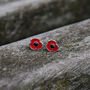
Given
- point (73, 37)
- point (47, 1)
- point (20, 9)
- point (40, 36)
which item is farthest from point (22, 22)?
point (73, 37)

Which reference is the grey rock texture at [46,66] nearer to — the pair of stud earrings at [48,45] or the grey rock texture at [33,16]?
the pair of stud earrings at [48,45]

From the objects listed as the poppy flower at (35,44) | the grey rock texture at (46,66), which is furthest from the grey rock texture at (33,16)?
the poppy flower at (35,44)

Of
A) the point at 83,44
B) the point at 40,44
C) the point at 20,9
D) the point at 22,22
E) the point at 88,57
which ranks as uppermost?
the point at 20,9

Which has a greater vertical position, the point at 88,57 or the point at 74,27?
the point at 74,27

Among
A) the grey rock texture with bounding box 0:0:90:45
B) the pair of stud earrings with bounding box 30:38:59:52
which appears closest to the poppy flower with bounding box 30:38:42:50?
the pair of stud earrings with bounding box 30:38:59:52

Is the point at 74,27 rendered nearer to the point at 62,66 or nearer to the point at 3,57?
the point at 62,66

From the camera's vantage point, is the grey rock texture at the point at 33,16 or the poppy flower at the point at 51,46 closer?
the poppy flower at the point at 51,46
